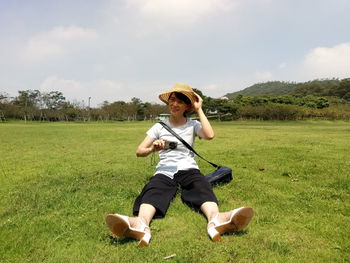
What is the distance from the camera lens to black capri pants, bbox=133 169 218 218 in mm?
3980

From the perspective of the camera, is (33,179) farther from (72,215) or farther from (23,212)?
(72,215)

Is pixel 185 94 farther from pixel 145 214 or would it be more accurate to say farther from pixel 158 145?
pixel 145 214

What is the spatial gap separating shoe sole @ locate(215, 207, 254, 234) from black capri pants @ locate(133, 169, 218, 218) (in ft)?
1.95

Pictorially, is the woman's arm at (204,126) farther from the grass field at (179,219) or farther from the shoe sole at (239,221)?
the shoe sole at (239,221)

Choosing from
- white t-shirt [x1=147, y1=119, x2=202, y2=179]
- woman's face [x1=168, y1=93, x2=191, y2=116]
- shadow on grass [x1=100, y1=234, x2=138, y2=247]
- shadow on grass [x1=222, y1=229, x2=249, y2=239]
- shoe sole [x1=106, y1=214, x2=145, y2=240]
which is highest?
woman's face [x1=168, y1=93, x2=191, y2=116]

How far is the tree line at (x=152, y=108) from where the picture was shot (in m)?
77.2

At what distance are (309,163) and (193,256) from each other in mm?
5947

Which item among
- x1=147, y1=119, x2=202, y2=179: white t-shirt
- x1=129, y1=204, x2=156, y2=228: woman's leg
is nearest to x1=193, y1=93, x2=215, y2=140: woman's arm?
x1=147, y1=119, x2=202, y2=179: white t-shirt

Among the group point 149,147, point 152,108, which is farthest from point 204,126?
point 152,108

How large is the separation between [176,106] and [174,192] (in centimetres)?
131

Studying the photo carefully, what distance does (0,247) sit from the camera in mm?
3277

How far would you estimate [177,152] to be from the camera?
15.5 feet

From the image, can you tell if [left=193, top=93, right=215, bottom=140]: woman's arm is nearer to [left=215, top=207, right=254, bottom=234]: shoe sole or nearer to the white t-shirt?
the white t-shirt

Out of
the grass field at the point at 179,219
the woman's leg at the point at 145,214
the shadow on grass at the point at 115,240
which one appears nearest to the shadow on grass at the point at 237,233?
the grass field at the point at 179,219
